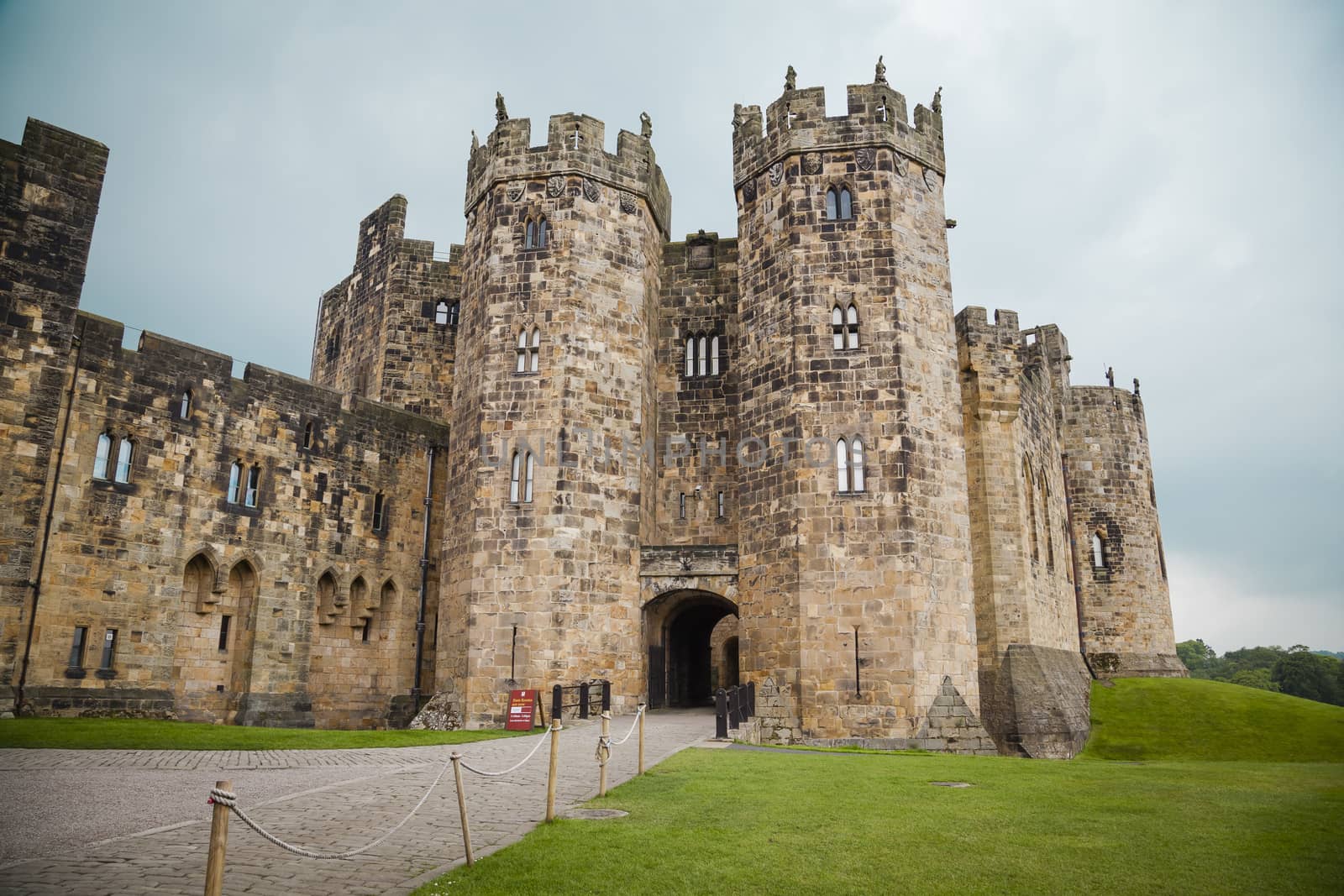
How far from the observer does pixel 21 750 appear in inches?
563

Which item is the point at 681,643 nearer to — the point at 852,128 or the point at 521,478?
the point at 521,478

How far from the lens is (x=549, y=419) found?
2533 centimetres

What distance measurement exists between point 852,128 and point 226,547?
19.6 m

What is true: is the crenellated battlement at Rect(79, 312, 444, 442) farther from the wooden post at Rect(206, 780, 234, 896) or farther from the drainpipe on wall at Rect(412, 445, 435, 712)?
the wooden post at Rect(206, 780, 234, 896)

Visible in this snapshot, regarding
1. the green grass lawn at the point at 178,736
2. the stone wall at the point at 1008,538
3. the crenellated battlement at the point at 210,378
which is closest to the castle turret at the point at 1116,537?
the stone wall at the point at 1008,538

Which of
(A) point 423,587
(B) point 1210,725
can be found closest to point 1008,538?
(B) point 1210,725

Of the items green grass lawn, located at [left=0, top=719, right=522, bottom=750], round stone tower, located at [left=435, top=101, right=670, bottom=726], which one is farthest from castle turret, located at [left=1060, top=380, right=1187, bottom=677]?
green grass lawn, located at [left=0, top=719, right=522, bottom=750]

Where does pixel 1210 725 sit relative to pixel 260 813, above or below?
above

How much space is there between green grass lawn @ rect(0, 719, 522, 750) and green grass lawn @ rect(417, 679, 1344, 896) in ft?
22.1

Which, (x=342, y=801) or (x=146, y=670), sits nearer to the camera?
(x=342, y=801)

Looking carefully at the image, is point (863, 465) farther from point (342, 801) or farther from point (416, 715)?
point (342, 801)

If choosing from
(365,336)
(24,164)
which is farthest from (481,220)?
(24,164)

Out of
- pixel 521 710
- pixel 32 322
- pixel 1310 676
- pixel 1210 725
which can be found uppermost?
pixel 32 322

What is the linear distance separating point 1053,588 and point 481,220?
21.2 meters
